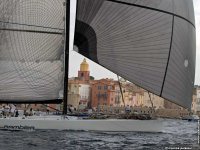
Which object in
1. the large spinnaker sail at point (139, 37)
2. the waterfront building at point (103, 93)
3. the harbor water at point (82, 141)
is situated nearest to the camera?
the harbor water at point (82, 141)

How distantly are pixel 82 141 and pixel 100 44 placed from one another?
12.3ft

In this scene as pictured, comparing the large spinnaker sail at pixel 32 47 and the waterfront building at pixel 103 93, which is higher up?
the waterfront building at pixel 103 93

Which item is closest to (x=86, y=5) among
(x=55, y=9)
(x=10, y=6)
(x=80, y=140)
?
(x=55, y=9)

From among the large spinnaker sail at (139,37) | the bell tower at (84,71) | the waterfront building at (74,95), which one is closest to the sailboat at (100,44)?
the large spinnaker sail at (139,37)

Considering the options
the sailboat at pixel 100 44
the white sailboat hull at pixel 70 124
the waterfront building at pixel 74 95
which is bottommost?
the white sailboat hull at pixel 70 124

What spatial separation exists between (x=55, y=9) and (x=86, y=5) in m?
1.90

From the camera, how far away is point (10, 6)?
17.9m

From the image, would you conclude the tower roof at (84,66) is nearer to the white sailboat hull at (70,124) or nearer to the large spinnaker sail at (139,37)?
the white sailboat hull at (70,124)

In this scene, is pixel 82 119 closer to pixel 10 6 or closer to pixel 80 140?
pixel 80 140

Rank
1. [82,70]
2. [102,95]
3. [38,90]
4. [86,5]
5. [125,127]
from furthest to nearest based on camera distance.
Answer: [82,70] < [102,95] < [125,127] < [38,90] < [86,5]

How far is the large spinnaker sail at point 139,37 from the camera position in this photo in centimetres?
1616

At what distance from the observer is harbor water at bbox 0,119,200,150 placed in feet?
51.8

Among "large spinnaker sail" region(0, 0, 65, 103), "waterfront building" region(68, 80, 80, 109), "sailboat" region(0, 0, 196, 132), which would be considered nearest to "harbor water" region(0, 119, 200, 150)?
"sailboat" region(0, 0, 196, 132)

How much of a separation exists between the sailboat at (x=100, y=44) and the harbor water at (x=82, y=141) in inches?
60.6
